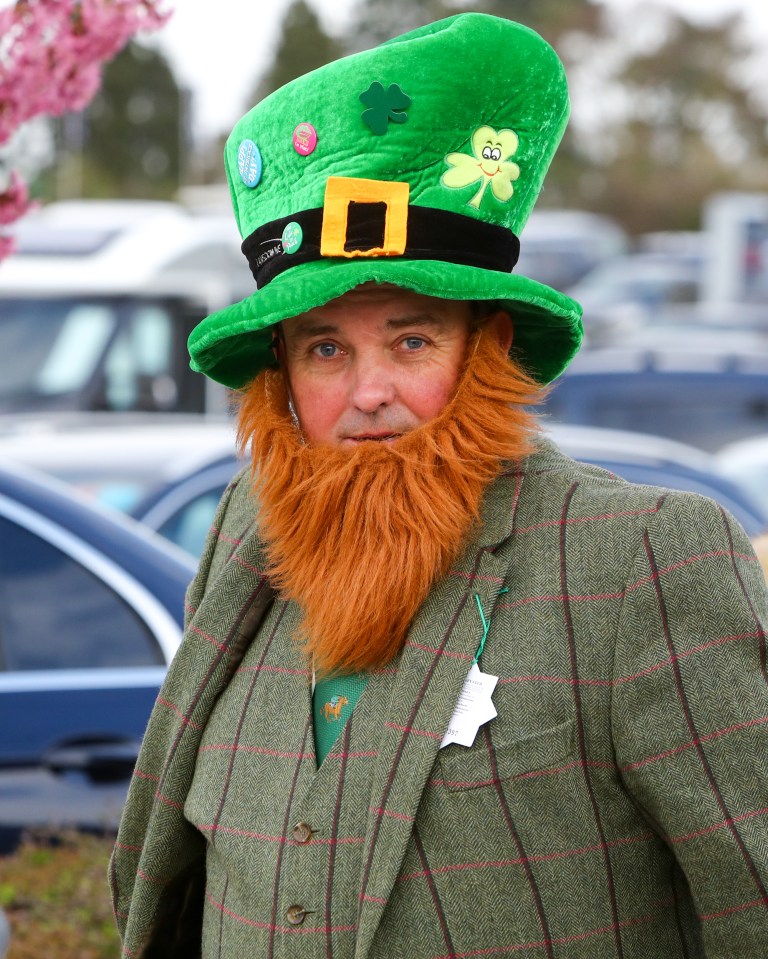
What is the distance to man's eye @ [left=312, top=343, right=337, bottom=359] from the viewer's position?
1.93 meters

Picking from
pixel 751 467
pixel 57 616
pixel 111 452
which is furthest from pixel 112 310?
pixel 57 616

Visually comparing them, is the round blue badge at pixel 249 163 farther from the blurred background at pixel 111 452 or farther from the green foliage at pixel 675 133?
the green foliage at pixel 675 133

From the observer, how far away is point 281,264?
6.16 ft

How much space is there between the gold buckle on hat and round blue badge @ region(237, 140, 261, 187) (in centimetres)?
15

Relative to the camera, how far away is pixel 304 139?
1841 millimetres

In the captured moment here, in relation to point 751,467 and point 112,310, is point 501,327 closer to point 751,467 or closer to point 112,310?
point 751,467

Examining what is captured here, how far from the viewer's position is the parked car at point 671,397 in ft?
24.6

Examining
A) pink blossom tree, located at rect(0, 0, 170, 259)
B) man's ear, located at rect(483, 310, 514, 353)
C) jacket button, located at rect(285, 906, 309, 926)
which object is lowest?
jacket button, located at rect(285, 906, 309, 926)

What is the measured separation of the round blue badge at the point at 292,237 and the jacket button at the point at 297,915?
3.00ft

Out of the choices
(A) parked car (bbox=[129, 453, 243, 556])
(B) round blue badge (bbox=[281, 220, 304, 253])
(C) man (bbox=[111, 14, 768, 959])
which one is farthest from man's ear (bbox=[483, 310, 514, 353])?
(A) parked car (bbox=[129, 453, 243, 556])

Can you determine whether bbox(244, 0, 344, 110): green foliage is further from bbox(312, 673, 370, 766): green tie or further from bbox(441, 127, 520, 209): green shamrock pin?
bbox(312, 673, 370, 766): green tie

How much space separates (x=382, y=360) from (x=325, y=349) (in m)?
0.11

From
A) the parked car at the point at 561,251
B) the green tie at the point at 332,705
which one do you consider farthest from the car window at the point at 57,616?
the parked car at the point at 561,251

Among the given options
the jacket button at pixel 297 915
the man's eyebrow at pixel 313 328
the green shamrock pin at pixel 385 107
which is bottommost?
the jacket button at pixel 297 915
